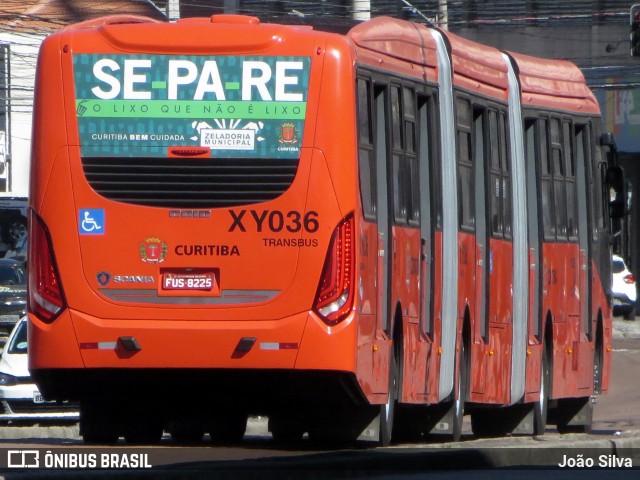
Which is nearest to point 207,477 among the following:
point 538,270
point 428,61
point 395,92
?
point 395,92

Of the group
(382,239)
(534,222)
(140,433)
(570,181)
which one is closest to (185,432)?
(140,433)

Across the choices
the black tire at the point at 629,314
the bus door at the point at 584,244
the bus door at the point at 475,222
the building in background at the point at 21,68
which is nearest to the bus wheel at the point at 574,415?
the bus door at the point at 584,244

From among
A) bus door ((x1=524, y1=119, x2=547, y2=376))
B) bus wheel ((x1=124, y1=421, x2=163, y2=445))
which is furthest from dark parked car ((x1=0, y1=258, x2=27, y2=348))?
bus wheel ((x1=124, y1=421, x2=163, y2=445))

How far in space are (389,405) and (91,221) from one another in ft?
8.99

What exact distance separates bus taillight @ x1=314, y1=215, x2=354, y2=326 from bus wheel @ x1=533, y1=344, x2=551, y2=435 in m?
6.43

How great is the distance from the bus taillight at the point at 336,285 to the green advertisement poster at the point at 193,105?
0.66m

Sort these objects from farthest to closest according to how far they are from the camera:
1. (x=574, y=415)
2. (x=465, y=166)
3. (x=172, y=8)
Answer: (x=172, y=8) → (x=574, y=415) → (x=465, y=166)

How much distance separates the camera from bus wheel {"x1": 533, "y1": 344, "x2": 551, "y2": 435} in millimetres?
18188

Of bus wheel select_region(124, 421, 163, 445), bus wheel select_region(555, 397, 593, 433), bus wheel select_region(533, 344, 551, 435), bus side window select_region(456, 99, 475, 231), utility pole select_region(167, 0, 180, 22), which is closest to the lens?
bus wheel select_region(124, 421, 163, 445)

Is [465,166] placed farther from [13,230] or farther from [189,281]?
[13,230]

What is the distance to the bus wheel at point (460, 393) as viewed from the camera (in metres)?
15.5

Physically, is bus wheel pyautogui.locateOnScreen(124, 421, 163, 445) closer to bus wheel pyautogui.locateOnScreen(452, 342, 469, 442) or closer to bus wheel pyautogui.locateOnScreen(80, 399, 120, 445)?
bus wheel pyautogui.locateOnScreen(80, 399, 120, 445)

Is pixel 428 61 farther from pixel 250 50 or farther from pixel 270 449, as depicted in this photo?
pixel 270 449

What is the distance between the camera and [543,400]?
18.3 m
